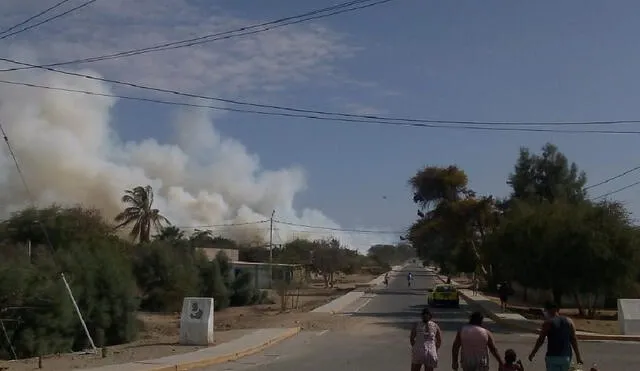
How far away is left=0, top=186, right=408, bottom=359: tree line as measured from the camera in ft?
97.4

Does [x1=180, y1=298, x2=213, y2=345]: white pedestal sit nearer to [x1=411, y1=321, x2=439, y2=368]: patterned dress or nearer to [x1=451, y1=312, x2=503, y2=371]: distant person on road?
[x1=411, y1=321, x2=439, y2=368]: patterned dress

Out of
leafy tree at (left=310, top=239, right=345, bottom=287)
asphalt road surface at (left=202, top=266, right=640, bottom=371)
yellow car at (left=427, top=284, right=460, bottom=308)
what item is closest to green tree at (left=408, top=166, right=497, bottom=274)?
yellow car at (left=427, top=284, right=460, bottom=308)

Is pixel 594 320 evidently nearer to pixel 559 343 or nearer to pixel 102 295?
pixel 102 295

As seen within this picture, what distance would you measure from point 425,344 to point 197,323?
12389 millimetres

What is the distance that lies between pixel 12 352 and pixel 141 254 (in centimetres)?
2647

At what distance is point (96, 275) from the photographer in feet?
113

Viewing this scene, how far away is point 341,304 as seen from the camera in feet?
173

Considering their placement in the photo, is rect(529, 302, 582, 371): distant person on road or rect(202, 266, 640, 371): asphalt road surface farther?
rect(202, 266, 640, 371): asphalt road surface

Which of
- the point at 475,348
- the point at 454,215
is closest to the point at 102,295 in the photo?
the point at 475,348

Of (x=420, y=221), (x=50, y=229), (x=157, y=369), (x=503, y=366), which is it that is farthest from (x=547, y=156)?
(x=503, y=366)

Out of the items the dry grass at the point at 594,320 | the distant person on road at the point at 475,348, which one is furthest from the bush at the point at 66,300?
the distant person on road at the point at 475,348

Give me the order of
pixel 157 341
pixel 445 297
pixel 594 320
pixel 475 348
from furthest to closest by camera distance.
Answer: pixel 445 297 < pixel 594 320 < pixel 157 341 < pixel 475 348

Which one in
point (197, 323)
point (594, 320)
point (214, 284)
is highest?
point (214, 284)

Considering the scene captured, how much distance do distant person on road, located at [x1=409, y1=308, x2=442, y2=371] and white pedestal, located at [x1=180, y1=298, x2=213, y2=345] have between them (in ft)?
38.8
